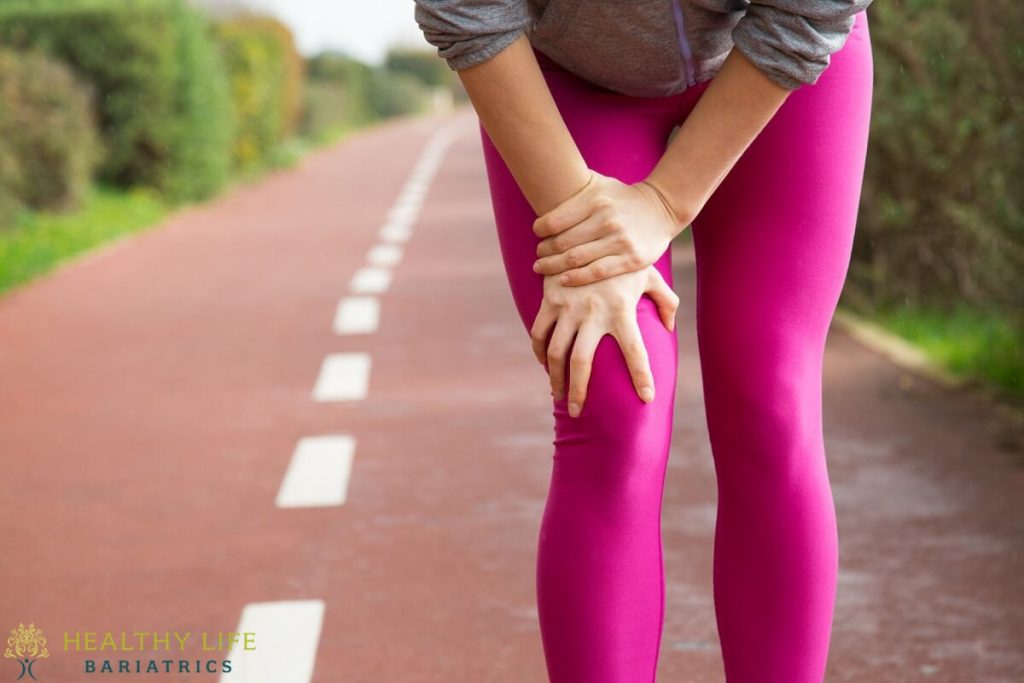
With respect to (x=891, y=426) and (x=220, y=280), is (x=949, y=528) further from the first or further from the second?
(x=220, y=280)

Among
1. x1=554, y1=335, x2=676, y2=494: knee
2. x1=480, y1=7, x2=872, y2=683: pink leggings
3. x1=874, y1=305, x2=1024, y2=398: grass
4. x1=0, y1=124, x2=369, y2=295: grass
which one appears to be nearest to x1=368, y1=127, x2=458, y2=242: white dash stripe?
x1=0, y1=124, x2=369, y2=295: grass

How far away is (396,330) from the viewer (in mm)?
7312

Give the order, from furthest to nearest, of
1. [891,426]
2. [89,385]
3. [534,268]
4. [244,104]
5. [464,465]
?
[244,104]
[89,385]
[891,426]
[464,465]
[534,268]

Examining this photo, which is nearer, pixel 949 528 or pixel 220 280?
pixel 949 528

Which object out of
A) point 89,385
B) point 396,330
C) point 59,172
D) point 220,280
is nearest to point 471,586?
point 89,385

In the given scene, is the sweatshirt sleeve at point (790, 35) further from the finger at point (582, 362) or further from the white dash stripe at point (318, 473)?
the white dash stripe at point (318, 473)

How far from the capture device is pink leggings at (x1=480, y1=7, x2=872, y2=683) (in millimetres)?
1854

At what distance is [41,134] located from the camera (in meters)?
12.2

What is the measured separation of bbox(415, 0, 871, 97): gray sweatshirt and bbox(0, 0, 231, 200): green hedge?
44.6 feet

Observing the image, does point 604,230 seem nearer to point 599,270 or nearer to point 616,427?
point 599,270

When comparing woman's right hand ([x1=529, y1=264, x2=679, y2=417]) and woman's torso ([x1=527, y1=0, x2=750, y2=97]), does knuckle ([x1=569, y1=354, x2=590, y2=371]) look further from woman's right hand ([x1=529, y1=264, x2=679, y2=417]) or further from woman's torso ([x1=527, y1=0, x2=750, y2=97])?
woman's torso ([x1=527, y1=0, x2=750, y2=97])

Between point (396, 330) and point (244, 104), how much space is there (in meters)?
13.3

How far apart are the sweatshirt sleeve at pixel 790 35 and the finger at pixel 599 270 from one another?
0.28m

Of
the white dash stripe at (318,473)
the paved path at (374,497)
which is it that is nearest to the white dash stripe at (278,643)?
the paved path at (374,497)
